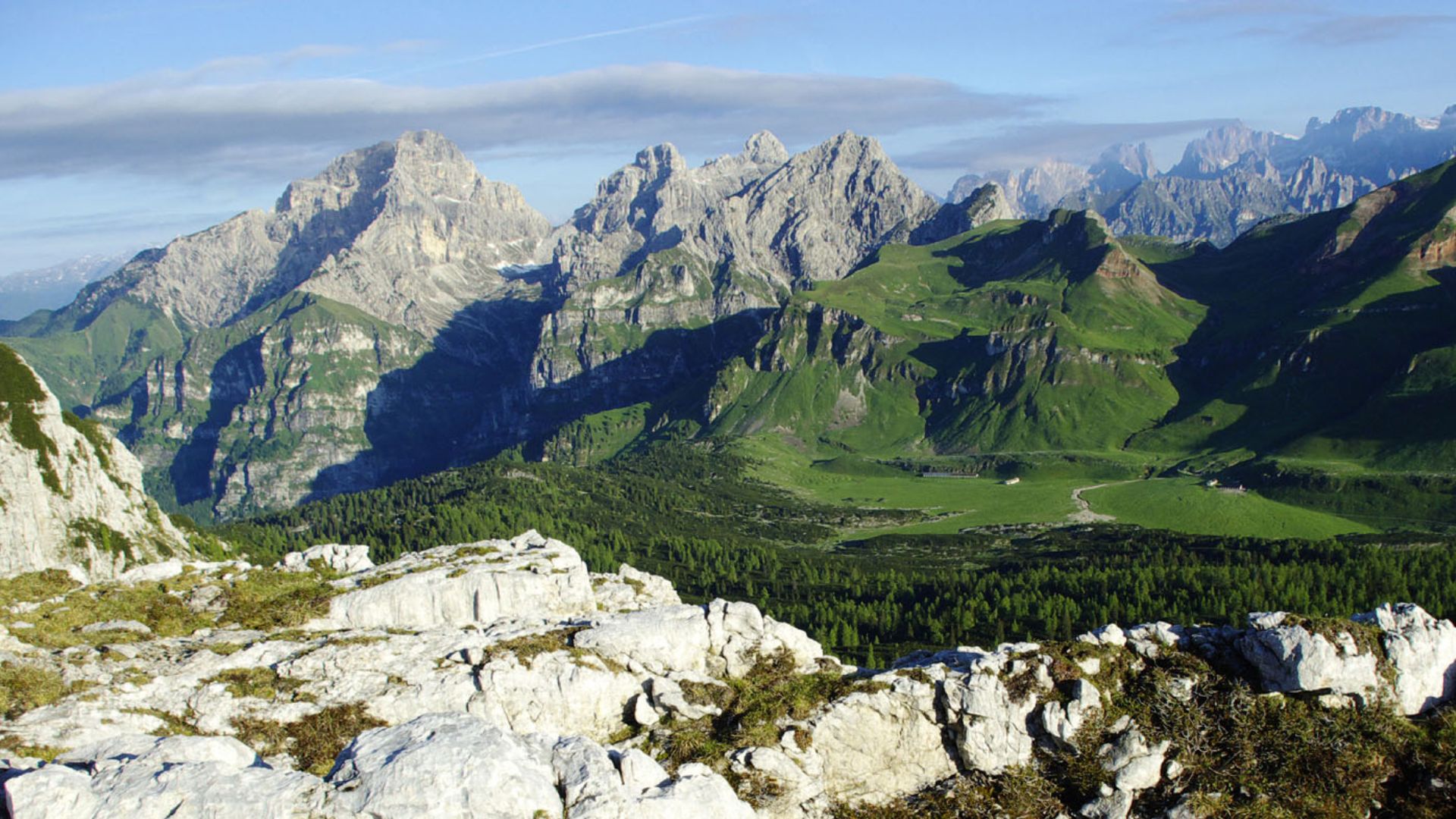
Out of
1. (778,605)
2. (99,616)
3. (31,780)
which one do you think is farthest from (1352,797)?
(778,605)

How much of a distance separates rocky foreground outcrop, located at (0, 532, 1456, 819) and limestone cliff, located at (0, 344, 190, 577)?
7625 cm

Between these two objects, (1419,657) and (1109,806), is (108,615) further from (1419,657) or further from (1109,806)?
(1419,657)

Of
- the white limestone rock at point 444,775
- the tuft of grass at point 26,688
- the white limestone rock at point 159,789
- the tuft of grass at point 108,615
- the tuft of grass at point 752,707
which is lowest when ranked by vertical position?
the tuft of grass at point 752,707

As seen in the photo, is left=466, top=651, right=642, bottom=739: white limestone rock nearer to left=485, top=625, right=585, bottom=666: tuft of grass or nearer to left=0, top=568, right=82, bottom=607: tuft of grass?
left=485, top=625, right=585, bottom=666: tuft of grass

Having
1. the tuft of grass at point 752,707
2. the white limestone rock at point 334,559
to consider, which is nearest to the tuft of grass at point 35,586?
the white limestone rock at point 334,559

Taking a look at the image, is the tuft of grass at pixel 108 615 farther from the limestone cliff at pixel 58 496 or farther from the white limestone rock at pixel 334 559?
the limestone cliff at pixel 58 496

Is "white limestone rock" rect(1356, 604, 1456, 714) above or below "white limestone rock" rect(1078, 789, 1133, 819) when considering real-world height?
above

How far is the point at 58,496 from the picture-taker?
126 meters

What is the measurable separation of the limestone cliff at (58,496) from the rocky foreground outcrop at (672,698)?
7625 cm

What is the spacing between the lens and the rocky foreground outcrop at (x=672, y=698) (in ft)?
122

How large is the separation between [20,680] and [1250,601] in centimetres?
16813

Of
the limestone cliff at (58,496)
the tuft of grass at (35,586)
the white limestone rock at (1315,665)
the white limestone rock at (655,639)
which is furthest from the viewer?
the limestone cliff at (58,496)

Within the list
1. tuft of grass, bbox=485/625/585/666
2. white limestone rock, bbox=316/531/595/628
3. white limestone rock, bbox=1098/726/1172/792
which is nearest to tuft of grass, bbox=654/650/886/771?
tuft of grass, bbox=485/625/585/666

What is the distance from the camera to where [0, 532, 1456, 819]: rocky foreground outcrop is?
3719 centimetres
